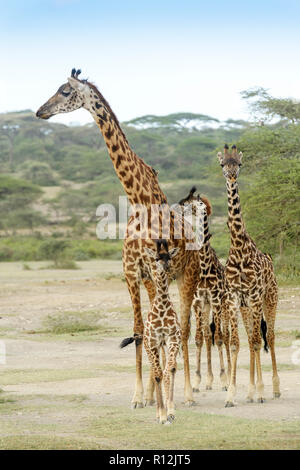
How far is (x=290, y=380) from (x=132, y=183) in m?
2.68

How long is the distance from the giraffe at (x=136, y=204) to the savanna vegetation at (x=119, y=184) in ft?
29.4

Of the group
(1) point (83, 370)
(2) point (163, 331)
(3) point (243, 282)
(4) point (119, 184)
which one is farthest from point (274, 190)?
(4) point (119, 184)

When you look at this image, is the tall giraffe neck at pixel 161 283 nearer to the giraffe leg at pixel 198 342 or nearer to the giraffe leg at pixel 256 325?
the giraffe leg at pixel 256 325

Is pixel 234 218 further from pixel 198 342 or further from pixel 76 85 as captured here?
pixel 76 85

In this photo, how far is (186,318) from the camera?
26.0 ft

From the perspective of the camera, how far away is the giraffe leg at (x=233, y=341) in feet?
24.4

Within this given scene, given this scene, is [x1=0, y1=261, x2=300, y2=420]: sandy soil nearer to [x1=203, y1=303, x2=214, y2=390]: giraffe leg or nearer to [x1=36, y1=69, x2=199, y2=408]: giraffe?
[x1=203, y1=303, x2=214, y2=390]: giraffe leg

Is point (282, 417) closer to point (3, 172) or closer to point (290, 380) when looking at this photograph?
point (290, 380)

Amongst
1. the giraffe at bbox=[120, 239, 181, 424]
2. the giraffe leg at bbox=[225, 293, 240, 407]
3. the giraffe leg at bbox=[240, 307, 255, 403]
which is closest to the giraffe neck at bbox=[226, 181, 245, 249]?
the giraffe leg at bbox=[225, 293, 240, 407]

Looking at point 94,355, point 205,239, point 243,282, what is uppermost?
point 205,239

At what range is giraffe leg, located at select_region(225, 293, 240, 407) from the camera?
745 centimetres

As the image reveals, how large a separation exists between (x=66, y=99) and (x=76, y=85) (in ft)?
0.50

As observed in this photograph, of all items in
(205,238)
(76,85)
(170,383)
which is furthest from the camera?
(205,238)

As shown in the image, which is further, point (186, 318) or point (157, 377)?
point (186, 318)
